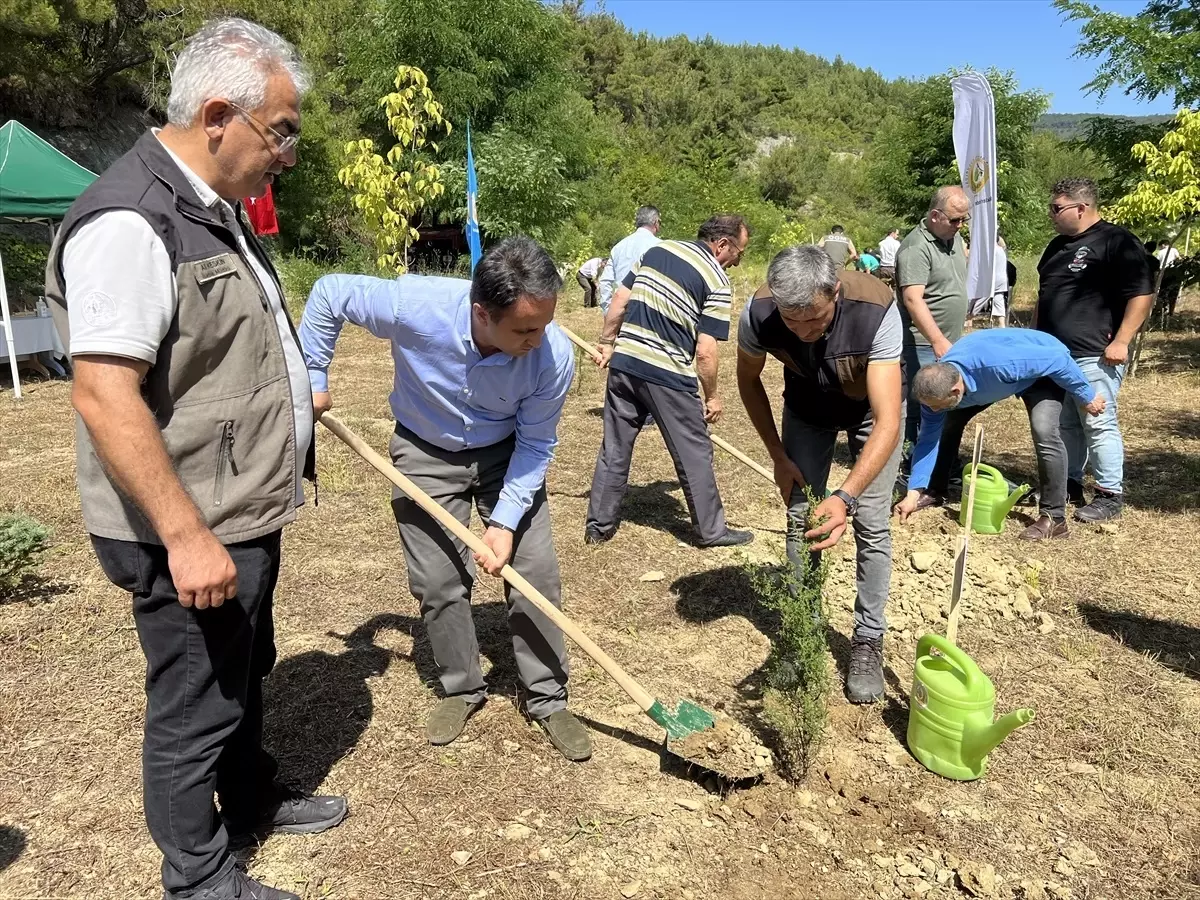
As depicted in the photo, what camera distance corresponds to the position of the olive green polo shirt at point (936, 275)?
550 cm

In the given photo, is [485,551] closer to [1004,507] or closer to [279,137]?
[279,137]

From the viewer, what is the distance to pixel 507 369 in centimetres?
268

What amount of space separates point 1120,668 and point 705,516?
2.12m

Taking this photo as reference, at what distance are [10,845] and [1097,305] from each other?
5.92 m

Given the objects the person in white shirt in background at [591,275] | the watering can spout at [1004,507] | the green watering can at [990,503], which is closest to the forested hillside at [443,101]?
the person in white shirt in background at [591,275]

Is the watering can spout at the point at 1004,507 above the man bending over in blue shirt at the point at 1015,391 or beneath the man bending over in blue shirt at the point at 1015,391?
beneath

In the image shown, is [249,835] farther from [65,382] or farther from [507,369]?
[65,382]

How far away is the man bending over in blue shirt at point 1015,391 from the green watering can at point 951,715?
77.9 inches

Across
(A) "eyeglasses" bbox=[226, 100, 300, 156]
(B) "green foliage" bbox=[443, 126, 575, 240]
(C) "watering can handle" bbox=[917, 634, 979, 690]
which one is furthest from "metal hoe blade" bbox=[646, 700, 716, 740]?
(B) "green foliage" bbox=[443, 126, 575, 240]

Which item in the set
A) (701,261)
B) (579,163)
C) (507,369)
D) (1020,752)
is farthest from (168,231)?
(579,163)

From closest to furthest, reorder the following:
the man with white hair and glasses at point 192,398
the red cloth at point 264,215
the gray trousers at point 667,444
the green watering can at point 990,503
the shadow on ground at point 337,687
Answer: the man with white hair and glasses at point 192,398, the shadow on ground at point 337,687, the gray trousers at point 667,444, the green watering can at point 990,503, the red cloth at point 264,215

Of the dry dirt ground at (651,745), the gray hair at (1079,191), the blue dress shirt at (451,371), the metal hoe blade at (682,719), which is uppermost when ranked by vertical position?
the gray hair at (1079,191)

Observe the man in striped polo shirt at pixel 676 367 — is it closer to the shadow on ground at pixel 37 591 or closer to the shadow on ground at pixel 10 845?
the shadow on ground at pixel 37 591

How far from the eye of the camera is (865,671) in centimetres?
337
